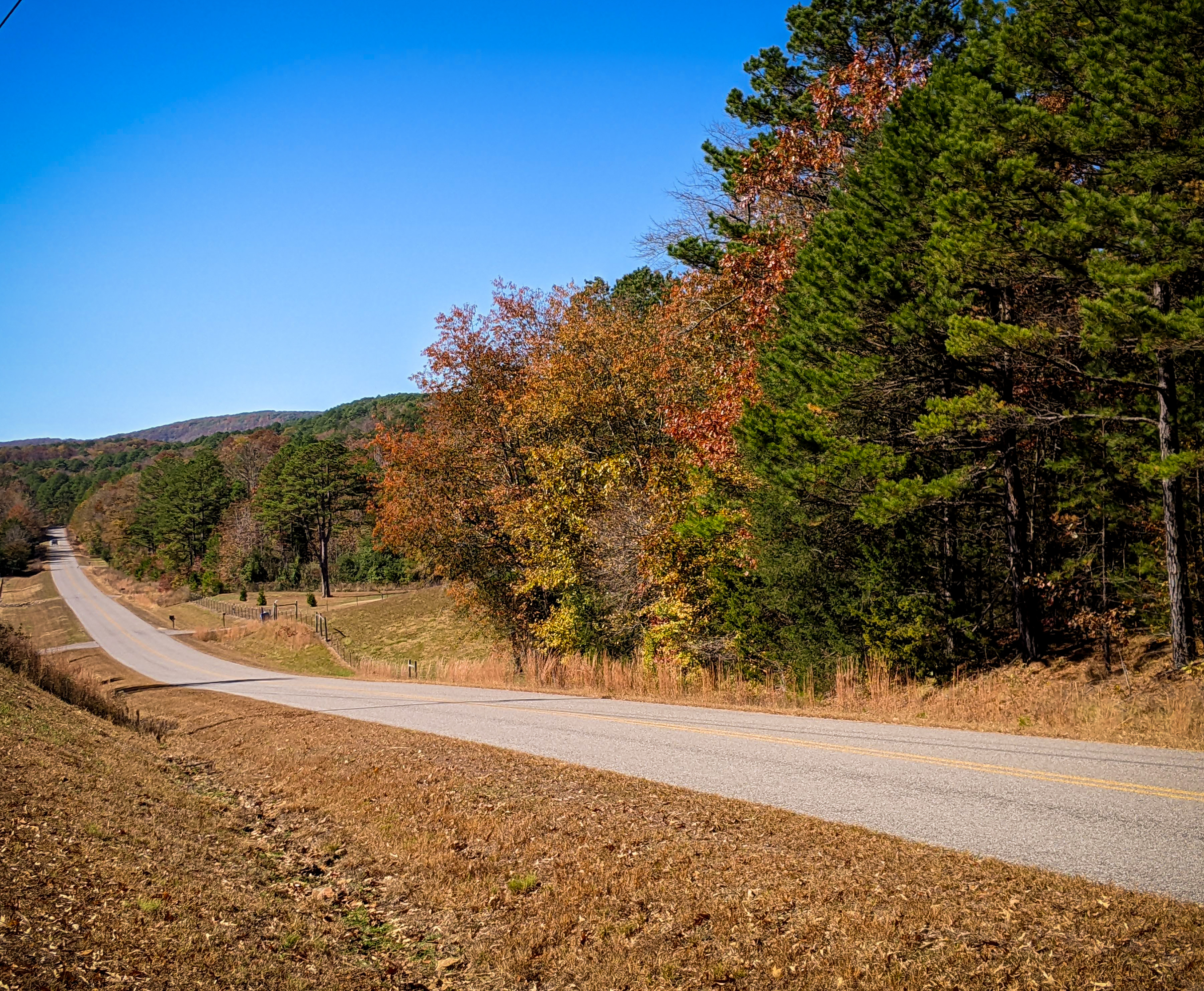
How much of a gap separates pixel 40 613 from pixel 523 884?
79016 mm

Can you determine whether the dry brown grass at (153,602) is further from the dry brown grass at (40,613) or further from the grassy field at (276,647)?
the grassy field at (276,647)

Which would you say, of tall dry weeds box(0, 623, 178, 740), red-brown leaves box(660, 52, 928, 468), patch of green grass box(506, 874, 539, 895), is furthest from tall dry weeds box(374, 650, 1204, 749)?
tall dry weeds box(0, 623, 178, 740)

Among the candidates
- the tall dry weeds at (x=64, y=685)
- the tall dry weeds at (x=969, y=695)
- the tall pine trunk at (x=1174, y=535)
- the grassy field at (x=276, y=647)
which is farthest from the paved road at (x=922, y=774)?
the grassy field at (x=276, y=647)

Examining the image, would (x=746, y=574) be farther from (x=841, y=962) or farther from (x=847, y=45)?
(x=841, y=962)

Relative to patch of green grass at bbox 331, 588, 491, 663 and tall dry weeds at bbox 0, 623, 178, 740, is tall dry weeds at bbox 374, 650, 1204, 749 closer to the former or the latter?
tall dry weeds at bbox 0, 623, 178, 740

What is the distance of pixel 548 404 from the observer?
26828 mm

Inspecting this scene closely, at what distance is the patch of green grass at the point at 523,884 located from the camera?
6.33 meters

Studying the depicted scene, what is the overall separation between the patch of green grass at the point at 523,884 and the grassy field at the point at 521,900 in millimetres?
18

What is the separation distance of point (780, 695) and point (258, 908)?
1338 cm

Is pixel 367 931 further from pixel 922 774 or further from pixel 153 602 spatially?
pixel 153 602

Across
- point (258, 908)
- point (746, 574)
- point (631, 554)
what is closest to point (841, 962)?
point (258, 908)

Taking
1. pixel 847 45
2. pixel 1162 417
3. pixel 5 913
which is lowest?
pixel 5 913

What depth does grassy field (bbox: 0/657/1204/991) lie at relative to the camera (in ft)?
15.5

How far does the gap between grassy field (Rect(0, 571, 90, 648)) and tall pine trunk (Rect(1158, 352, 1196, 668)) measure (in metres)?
39.7
